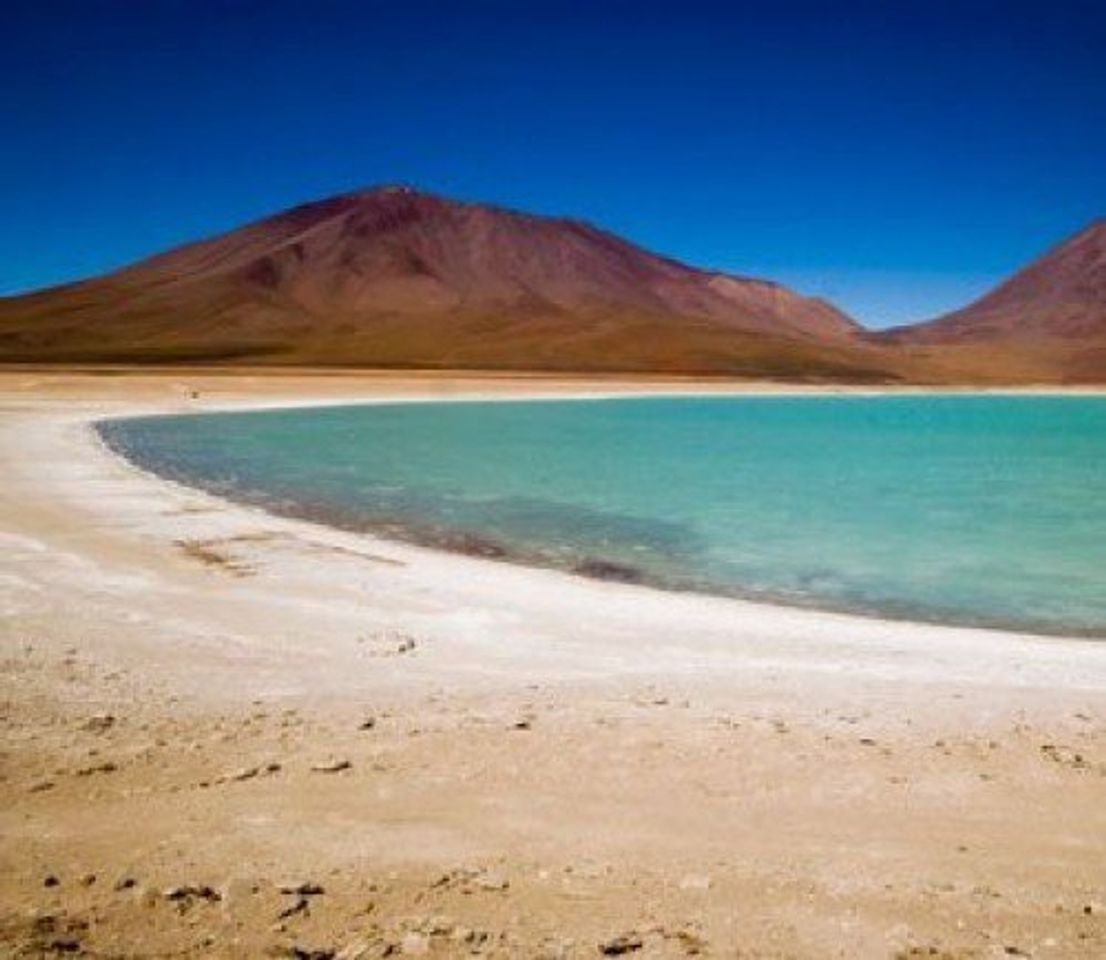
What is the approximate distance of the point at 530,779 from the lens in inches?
232

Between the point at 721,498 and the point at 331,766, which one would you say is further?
the point at 721,498

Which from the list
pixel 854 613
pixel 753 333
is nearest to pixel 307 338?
pixel 753 333

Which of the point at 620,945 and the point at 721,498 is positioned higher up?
the point at 721,498

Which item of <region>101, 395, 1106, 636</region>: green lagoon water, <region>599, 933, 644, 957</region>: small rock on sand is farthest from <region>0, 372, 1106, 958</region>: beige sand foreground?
<region>101, 395, 1106, 636</region>: green lagoon water

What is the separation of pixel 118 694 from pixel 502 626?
342cm

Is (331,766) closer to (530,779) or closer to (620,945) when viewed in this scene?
(530,779)

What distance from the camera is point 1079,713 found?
7355 millimetres

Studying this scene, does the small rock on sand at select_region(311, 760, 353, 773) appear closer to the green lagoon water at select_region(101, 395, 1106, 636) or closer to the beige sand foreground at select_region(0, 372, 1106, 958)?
the beige sand foreground at select_region(0, 372, 1106, 958)

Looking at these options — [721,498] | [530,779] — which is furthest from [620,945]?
[721,498]

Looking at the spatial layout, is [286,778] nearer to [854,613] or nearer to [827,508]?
[854,613]

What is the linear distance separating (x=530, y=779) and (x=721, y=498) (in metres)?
16.6

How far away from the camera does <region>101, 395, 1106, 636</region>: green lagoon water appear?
1362 cm

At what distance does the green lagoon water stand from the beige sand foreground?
9.77 ft

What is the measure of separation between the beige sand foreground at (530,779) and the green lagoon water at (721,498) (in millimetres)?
2978
